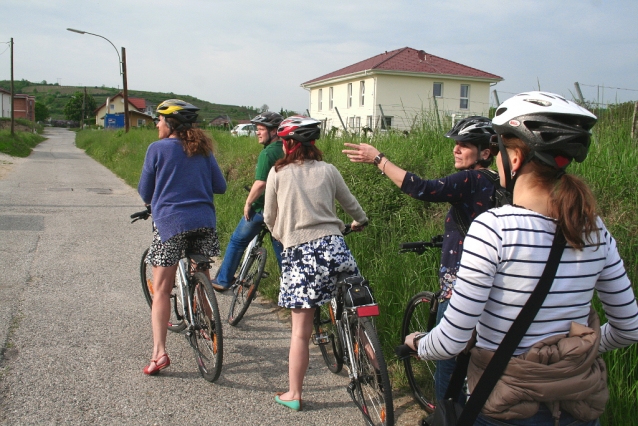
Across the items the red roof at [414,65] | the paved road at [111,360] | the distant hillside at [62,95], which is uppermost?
the distant hillside at [62,95]

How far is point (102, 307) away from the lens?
562 cm

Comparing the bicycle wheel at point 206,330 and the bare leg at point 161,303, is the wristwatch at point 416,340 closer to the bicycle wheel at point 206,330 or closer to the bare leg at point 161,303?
the bicycle wheel at point 206,330

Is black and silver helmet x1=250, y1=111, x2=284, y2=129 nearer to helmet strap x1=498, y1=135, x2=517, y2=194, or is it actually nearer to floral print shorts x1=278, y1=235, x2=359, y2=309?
floral print shorts x1=278, y1=235, x2=359, y2=309

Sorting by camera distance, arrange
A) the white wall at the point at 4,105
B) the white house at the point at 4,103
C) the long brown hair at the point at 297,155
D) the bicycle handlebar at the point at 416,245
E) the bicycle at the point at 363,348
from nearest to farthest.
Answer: the bicycle at the point at 363,348 < the bicycle handlebar at the point at 416,245 < the long brown hair at the point at 297,155 < the white house at the point at 4,103 < the white wall at the point at 4,105

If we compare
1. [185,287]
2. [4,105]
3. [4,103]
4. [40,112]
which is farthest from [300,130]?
[40,112]

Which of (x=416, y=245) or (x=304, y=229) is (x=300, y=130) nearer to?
(x=304, y=229)

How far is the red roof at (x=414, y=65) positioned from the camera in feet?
129

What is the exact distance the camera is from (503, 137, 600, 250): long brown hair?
1.68 m

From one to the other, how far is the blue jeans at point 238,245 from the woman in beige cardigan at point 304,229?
1887mm

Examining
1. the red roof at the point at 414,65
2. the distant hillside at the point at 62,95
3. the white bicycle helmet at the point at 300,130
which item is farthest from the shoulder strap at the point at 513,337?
the distant hillside at the point at 62,95

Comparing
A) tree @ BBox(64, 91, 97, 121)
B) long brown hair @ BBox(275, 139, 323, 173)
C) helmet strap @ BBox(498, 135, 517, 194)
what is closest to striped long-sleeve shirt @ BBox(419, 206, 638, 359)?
helmet strap @ BBox(498, 135, 517, 194)

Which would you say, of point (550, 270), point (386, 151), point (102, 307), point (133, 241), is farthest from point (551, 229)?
point (133, 241)

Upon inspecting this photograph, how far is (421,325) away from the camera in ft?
12.5

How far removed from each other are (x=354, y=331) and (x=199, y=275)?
1316 millimetres
